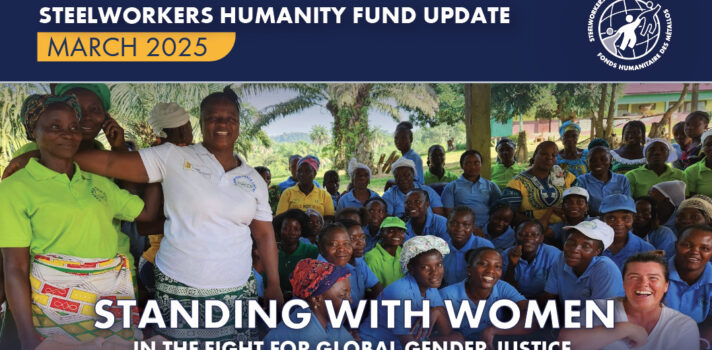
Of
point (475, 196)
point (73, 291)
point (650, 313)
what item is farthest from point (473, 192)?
point (73, 291)

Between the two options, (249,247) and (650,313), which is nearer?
(249,247)

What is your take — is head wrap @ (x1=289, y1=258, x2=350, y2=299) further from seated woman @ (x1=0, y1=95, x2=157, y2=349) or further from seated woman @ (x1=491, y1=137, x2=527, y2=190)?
seated woman @ (x1=491, y1=137, x2=527, y2=190)

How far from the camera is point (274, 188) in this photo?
6.47m

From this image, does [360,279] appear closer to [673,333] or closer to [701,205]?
[673,333]

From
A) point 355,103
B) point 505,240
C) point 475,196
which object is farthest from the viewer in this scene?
point 355,103

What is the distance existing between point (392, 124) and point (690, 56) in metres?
9.70

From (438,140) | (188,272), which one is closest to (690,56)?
(188,272)

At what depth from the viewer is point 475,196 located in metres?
5.02

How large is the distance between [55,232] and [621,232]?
340cm

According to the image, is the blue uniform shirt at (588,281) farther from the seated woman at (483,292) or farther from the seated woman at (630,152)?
the seated woman at (630,152)

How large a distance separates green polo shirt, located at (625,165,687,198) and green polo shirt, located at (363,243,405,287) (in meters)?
2.25

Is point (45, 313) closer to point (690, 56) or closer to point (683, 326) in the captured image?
point (683, 326)

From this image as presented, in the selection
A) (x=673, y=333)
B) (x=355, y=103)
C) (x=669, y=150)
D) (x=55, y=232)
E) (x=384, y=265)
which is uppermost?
(x=355, y=103)

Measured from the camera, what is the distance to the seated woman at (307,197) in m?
5.41
